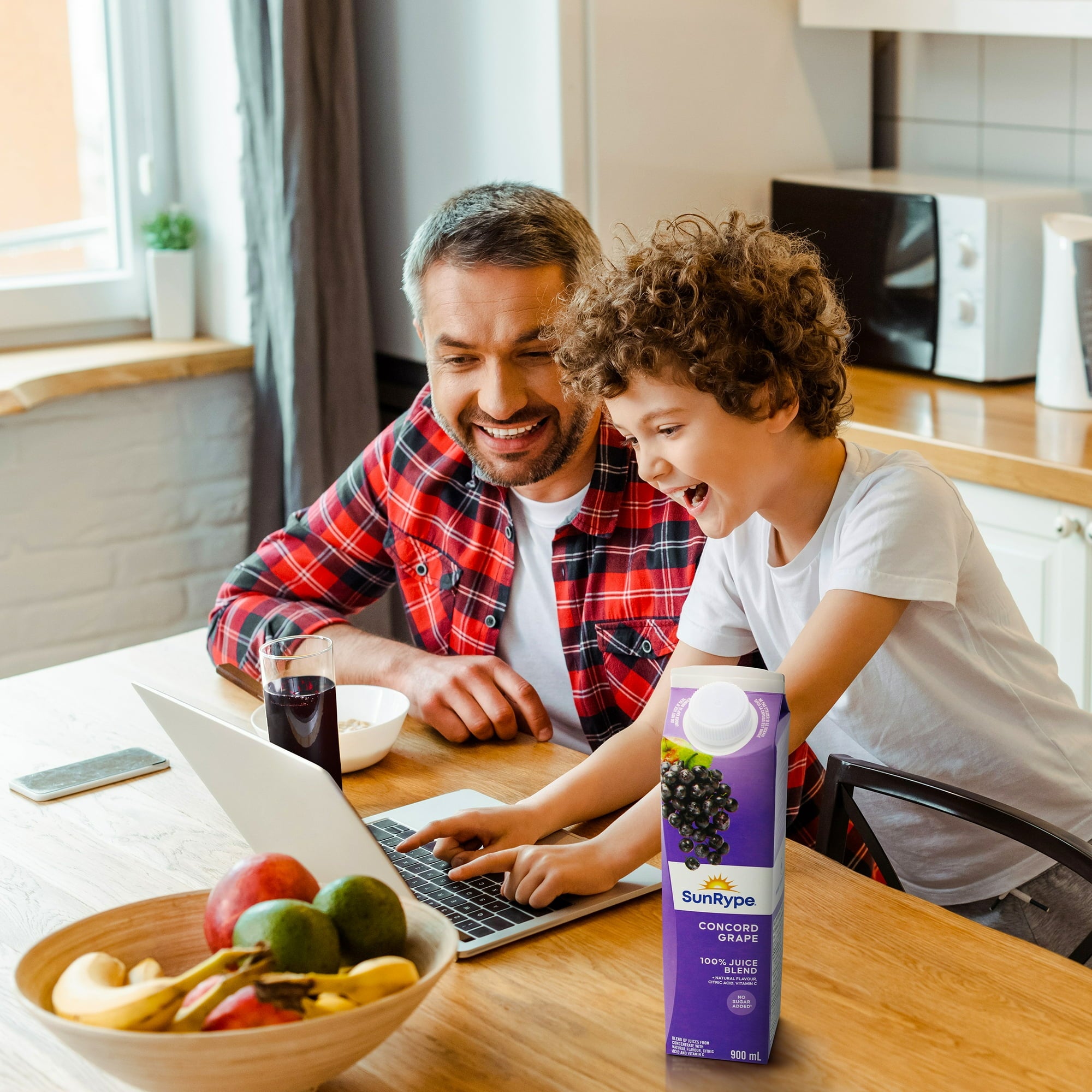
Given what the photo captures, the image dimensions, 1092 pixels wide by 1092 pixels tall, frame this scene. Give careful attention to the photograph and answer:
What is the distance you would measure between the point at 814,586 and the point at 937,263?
1307 millimetres

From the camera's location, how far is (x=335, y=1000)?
0.71 metres

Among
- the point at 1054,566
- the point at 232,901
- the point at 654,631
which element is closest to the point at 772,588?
the point at 654,631

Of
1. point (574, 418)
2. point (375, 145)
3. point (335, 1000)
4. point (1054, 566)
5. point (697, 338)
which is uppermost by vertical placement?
point (375, 145)

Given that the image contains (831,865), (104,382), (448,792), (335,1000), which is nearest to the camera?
(335,1000)

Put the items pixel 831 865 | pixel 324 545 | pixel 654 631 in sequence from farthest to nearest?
pixel 324 545, pixel 654 631, pixel 831 865

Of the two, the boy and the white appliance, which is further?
the white appliance

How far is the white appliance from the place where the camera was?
2.17 meters

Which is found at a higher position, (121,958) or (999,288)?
(999,288)

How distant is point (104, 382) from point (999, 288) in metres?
1.66

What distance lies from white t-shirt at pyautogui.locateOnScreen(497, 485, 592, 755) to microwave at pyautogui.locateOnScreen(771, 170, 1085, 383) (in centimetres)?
105

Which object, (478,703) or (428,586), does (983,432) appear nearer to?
(428,586)

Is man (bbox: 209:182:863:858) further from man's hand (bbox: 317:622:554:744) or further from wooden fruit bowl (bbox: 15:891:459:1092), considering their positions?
wooden fruit bowl (bbox: 15:891:459:1092)

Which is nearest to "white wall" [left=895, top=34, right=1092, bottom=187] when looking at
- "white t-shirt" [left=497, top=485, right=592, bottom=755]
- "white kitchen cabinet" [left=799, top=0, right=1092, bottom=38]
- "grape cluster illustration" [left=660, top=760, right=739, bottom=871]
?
"white kitchen cabinet" [left=799, top=0, right=1092, bottom=38]

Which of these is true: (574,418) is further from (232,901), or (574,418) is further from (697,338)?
(232,901)
